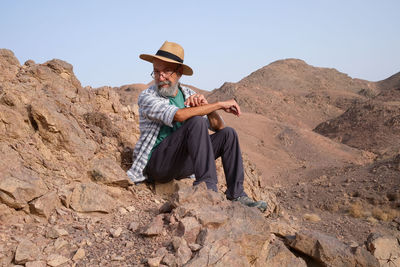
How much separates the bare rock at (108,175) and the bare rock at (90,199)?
0.26 m

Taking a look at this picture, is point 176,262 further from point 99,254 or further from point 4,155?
point 4,155

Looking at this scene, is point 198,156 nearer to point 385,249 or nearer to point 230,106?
point 230,106

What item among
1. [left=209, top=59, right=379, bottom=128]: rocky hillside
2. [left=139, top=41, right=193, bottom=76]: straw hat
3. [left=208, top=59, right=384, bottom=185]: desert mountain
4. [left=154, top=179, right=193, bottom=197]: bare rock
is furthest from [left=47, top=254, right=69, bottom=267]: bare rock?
[left=209, top=59, right=379, bottom=128]: rocky hillside

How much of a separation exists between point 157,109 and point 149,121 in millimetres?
259

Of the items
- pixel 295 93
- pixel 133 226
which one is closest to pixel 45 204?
pixel 133 226

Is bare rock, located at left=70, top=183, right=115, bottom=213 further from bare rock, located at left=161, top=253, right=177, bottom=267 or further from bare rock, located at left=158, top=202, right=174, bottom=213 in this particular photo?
bare rock, located at left=161, top=253, right=177, bottom=267

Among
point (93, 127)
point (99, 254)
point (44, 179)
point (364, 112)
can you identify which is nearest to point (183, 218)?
point (99, 254)

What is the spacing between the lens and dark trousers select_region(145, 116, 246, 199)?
11.2ft

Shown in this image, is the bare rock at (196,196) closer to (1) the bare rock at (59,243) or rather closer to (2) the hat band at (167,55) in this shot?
(1) the bare rock at (59,243)

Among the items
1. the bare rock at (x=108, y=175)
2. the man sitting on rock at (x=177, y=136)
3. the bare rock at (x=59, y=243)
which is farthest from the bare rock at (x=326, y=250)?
the bare rock at (x=59, y=243)

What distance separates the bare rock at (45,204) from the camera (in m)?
3.00

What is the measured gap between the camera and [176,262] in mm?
2504

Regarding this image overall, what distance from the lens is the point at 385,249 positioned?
396cm

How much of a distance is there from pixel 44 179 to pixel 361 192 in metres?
8.68
